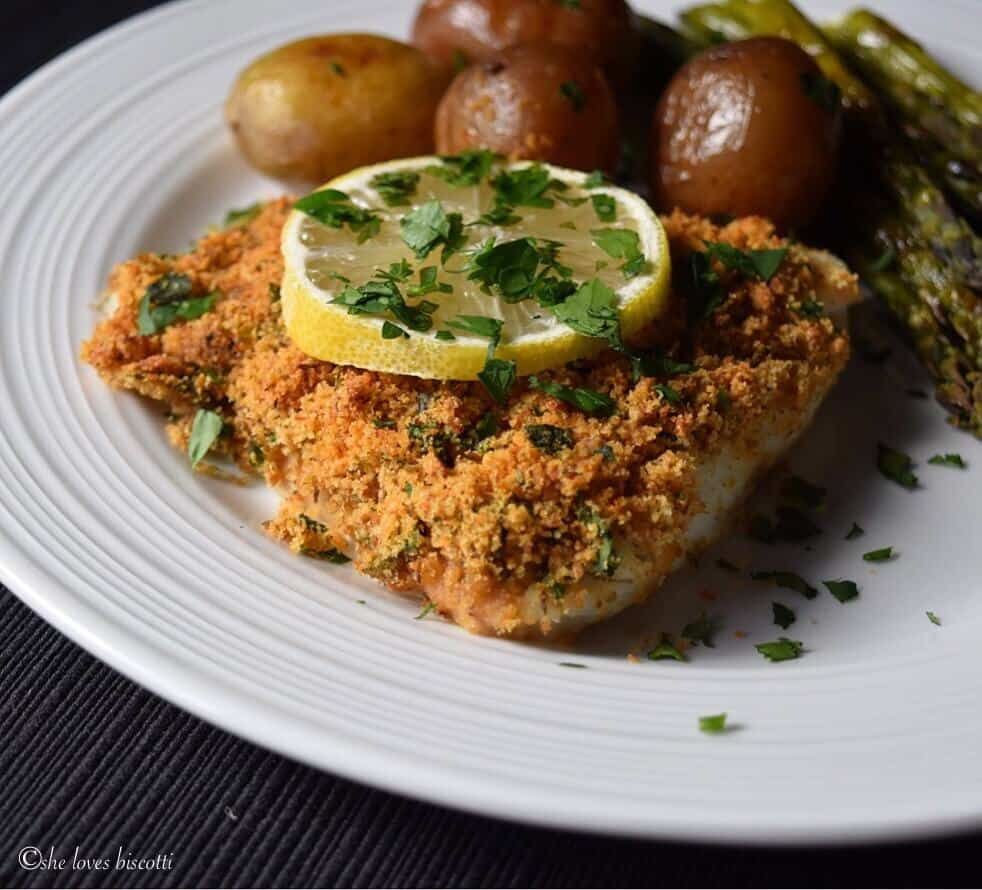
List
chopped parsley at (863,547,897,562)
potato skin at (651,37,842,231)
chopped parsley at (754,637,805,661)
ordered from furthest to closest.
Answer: potato skin at (651,37,842,231), chopped parsley at (863,547,897,562), chopped parsley at (754,637,805,661)

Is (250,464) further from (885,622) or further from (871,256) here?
(871,256)

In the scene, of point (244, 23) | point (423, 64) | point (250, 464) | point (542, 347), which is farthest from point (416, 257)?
point (244, 23)

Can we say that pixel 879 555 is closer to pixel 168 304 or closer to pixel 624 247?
pixel 624 247

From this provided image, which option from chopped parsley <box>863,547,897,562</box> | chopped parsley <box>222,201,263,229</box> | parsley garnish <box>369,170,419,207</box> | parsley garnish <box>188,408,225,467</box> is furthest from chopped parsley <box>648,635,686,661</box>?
chopped parsley <box>222,201,263,229</box>

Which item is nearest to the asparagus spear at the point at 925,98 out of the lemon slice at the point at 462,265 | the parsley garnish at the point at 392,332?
the lemon slice at the point at 462,265

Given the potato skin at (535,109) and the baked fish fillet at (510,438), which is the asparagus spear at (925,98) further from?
the potato skin at (535,109)

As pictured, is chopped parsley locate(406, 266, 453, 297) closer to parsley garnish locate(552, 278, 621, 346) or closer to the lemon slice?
the lemon slice
